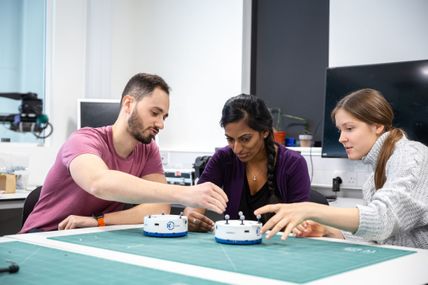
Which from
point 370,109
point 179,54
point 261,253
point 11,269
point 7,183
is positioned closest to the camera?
point 11,269

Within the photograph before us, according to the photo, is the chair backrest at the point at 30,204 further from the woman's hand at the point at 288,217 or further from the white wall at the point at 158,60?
the white wall at the point at 158,60

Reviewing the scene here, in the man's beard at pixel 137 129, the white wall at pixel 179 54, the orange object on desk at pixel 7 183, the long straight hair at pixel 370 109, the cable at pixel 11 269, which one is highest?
the white wall at pixel 179 54

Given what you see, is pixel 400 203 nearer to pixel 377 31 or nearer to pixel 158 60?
pixel 377 31

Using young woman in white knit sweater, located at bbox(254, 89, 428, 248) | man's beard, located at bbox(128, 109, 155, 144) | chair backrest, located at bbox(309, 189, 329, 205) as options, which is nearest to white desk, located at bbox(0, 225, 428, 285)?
young woman in white knit sweater, located at bbox(254, 89, 428, 248)

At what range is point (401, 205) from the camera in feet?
5.39

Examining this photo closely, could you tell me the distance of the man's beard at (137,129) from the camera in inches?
86.8

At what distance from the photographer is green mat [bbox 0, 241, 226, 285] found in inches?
45.5

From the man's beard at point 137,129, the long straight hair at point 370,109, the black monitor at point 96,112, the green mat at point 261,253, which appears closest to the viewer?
the green mat at point 261,253

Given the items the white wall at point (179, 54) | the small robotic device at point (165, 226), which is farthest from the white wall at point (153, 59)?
the small robotic device at point (165, 226)

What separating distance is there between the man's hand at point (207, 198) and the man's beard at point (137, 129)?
0.55m

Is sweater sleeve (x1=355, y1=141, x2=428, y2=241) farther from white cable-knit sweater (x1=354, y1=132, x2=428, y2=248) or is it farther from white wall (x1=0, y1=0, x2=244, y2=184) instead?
white wall (x1=0, y1=0, x2=244, y2=184)

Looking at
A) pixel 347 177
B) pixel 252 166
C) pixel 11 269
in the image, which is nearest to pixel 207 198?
pixel 11 269

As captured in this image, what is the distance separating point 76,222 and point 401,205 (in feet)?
3.73

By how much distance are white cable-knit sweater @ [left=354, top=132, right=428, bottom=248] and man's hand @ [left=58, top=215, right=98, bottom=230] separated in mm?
969
